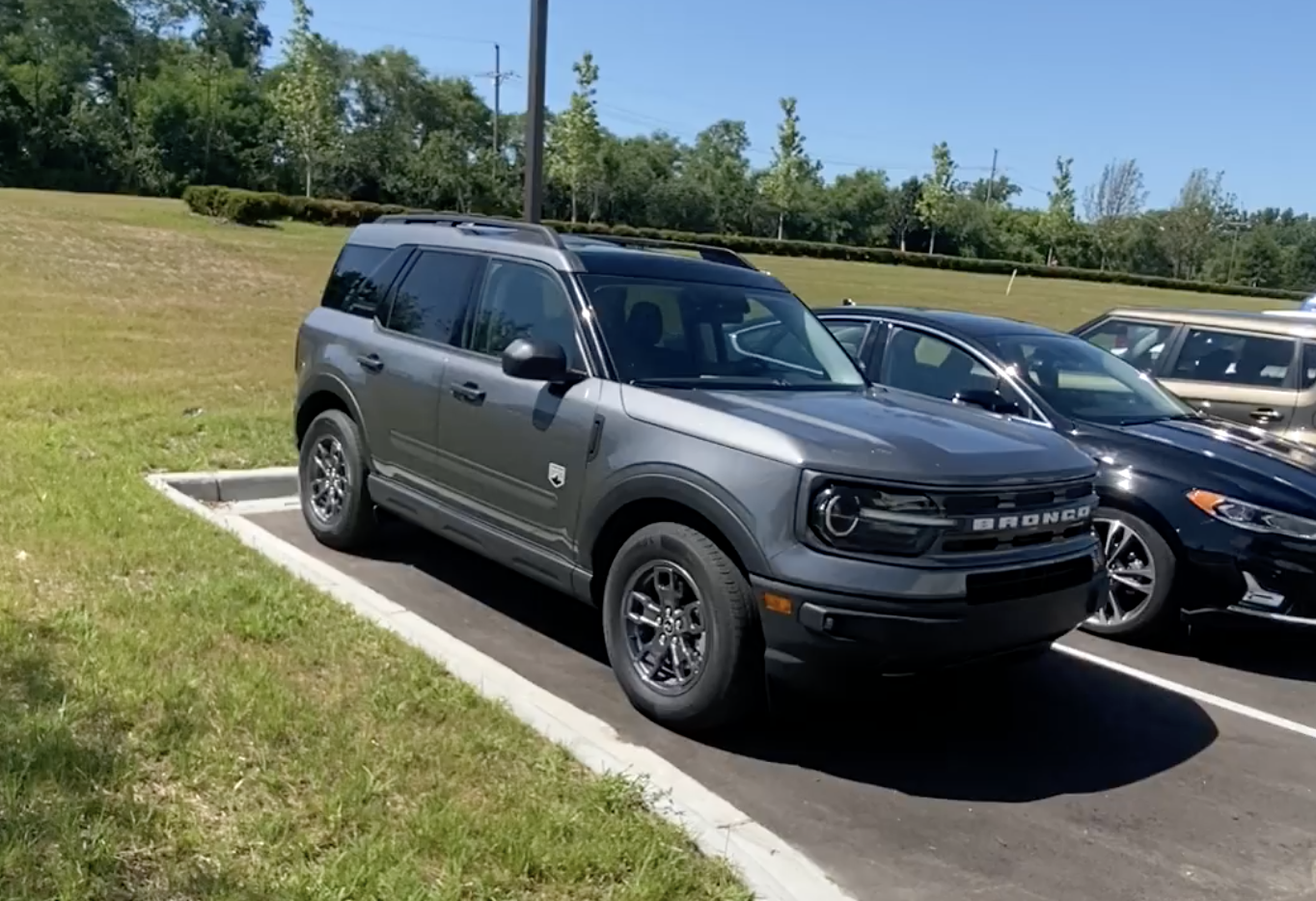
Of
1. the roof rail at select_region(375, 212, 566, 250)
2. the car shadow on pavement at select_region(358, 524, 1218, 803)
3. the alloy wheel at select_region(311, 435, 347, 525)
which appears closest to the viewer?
the car shadow on pavement at select_region(358, 524, 1218, 803)

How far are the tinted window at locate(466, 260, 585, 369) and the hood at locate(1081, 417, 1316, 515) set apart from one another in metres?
3.00

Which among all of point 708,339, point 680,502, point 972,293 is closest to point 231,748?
point 680,502

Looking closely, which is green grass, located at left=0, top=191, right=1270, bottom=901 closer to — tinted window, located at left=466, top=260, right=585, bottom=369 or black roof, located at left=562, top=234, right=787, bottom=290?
tinted window, located at left=466, top=260, right=585, bottom=369

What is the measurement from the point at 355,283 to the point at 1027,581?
166 inches

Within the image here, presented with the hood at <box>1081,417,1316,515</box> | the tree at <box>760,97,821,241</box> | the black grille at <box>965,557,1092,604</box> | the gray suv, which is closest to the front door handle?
the gray suv

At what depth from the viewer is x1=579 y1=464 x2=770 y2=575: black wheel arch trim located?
4375 mm

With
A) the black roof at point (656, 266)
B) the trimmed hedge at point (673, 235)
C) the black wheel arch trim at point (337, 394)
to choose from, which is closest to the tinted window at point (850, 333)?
the black roof at point (656, 266)

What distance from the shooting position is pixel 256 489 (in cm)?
806

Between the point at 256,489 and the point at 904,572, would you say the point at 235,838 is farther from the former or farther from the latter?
the point at 256,489

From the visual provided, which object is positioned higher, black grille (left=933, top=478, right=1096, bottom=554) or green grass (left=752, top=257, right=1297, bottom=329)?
black grille (left=933, top=478, right=1096, bottom=554)

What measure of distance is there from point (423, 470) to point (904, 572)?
2769 mm

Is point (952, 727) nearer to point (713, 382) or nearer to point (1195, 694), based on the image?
point (1195, 694)

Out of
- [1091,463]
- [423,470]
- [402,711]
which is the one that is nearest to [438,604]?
[423,470]

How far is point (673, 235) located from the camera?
42.8 meters
